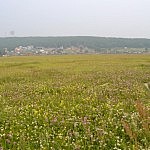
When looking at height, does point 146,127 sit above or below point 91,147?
above

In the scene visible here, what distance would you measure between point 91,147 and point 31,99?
Answer: 813 cm

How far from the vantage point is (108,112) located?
457 inches

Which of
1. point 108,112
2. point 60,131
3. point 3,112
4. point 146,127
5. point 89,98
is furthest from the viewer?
point 89,98

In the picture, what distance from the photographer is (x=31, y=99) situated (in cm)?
1614

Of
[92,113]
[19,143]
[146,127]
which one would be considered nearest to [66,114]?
[92,113]

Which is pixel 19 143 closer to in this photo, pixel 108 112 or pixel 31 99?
pixel 108 112

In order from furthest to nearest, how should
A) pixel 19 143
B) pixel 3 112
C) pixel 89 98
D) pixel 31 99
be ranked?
pixel 31 99
pixel 89 98
pixel 3 112
pixel 19 143

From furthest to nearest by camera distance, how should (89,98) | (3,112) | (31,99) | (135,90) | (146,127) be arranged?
(135,90) → (31,99) → (89,98) → (3,112) → (146,127)

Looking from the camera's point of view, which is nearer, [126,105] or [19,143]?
[19,143]

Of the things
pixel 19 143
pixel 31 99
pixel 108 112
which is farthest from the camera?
pixel 31 99

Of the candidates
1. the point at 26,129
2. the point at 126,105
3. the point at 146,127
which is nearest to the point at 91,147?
the point at 146,127

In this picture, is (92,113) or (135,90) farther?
(135,90)

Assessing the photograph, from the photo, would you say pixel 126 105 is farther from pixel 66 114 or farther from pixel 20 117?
pixel 20 117

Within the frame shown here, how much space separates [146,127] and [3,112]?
249 inches
